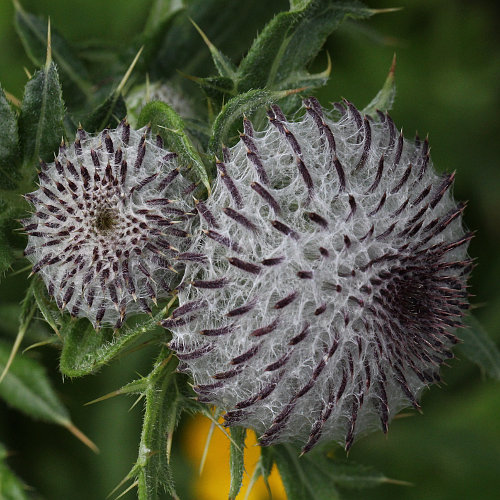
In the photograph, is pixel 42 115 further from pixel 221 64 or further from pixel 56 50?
pixel 56 50

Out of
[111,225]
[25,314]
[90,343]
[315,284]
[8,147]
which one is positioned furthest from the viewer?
[25,314]

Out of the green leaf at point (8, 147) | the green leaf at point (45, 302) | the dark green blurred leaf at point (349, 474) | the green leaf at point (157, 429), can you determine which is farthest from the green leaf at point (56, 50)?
the dark green blurred leaf at point (349, 474)

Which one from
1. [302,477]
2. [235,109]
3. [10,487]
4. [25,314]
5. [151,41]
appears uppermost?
[151,41]

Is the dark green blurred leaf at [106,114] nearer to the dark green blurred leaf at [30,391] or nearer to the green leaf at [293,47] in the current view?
the green leaf at [293,47]

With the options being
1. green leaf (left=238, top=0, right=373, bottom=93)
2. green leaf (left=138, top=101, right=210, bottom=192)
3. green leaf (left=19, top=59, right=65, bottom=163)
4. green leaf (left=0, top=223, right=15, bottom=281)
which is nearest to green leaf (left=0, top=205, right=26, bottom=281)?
green leaf (left=0, top=223, right=15, bottom=281)

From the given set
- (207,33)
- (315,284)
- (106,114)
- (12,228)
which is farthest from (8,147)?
(207,33)

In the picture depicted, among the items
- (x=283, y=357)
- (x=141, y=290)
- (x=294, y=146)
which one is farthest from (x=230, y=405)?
(x=294, y=146)
